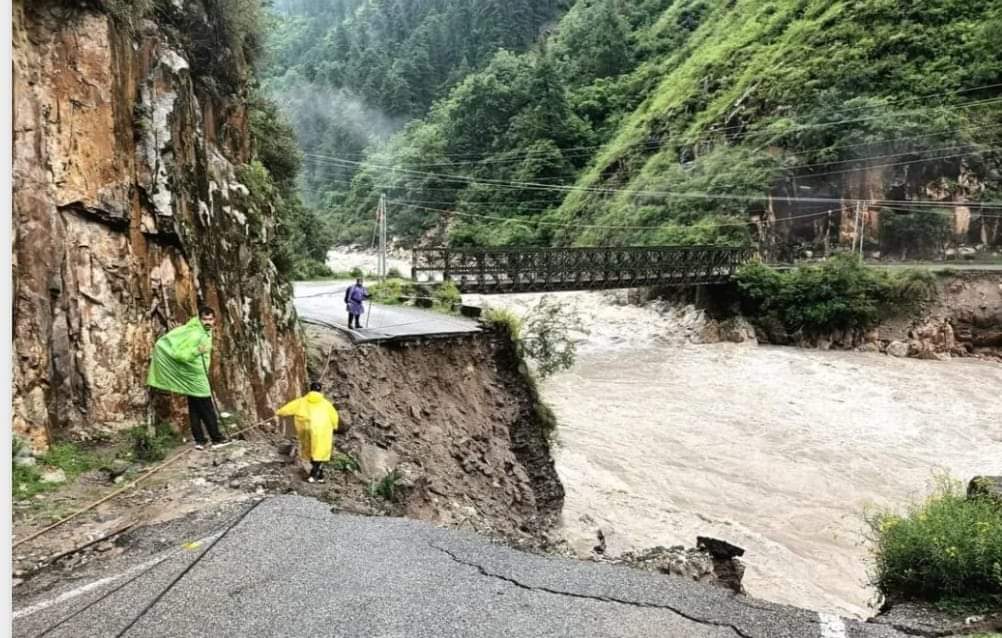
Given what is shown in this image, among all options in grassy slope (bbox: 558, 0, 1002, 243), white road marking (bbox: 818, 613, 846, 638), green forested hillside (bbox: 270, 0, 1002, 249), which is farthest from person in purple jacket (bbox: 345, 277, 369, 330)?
grassy slope (bbox: 558, 0, 1002, 243)

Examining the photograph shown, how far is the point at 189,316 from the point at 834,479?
13418 millimetres

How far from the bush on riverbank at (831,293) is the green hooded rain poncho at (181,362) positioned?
90.6ft

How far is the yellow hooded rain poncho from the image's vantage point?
20.2ft

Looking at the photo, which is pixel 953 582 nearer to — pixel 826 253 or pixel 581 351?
pixel 581 351

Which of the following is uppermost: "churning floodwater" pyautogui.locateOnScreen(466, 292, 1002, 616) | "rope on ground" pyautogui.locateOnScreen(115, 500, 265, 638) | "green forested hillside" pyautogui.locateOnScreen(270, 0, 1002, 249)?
"green forested hillside" pyautogui.locateOnScreen(270, 0, 1002, 249)

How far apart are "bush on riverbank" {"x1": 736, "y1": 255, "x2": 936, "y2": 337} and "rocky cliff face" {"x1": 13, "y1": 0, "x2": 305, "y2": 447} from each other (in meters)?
26.5

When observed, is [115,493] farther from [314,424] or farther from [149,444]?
[314,424]

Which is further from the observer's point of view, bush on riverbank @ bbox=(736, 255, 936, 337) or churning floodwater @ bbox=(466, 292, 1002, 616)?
bush on riverbank @ bbox=(736, 255, 936, 337)

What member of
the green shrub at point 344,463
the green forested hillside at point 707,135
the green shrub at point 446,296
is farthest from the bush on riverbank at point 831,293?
the green shrub at point 344,463

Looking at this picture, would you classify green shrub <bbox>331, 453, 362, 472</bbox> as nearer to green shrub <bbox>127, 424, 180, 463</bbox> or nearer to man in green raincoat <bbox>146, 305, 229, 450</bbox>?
man in green raincoat <bbox>146, 305, 229, 450</bbox>

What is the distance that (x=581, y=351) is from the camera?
2714 cm

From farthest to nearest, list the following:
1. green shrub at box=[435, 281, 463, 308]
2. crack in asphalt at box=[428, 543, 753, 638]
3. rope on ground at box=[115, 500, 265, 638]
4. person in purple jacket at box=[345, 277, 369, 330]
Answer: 1. green shrub at box=[435, 281, 463, 308]
2. person in purple jacket at box=[345, 277, 369, 330]
3. crack in asphalt at box=[428, 543, 753, 638]
4. rope on ground at box=[115, 500, 265, 638]

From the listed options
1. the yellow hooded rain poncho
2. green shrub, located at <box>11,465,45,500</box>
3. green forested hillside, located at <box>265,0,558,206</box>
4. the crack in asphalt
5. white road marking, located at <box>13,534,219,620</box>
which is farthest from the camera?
green forested hillside, located at <box>265,0,558,206</box>

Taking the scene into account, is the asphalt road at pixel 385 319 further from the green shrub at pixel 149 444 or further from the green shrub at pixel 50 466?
the green shrub at pixel 50 466
